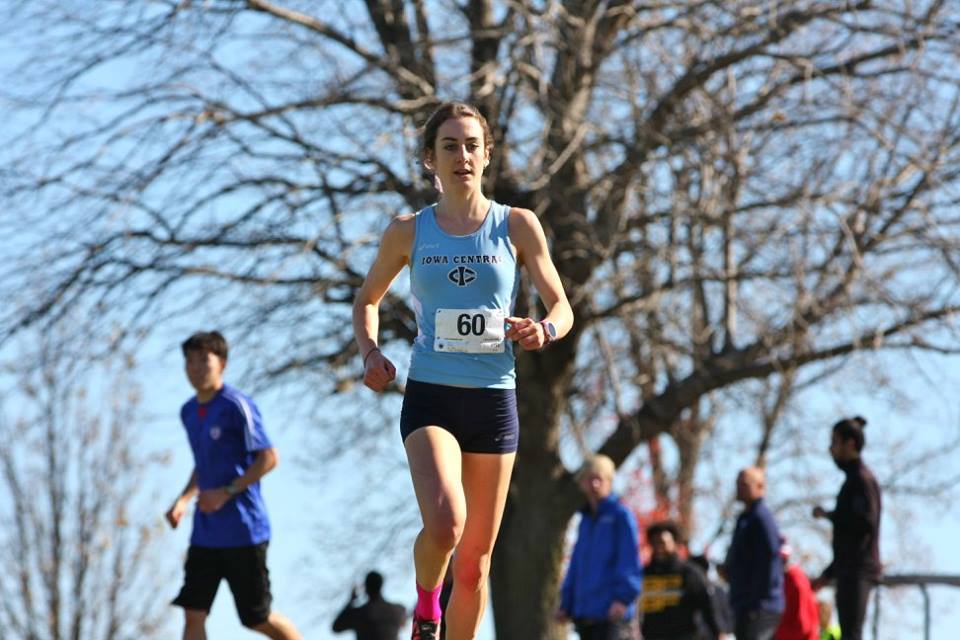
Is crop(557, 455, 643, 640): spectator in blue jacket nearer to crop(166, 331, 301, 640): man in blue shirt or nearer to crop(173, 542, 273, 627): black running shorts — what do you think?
crop(166, 331, 301, 640): man in blue shirt

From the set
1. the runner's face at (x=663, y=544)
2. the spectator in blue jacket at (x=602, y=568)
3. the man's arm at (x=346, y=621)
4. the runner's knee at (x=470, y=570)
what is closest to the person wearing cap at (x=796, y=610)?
the runner's face at (x=663, y=544)

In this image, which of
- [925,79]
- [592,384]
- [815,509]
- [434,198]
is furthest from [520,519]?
[815,509]

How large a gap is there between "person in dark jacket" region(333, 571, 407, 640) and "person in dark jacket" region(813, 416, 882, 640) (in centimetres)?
351

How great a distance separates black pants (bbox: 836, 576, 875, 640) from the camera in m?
9.96

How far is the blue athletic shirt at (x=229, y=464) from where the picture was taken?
8484 mm

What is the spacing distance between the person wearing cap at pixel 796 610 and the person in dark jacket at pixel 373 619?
270 cm

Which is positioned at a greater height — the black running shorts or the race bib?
the race bib

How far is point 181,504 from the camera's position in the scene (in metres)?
8.46

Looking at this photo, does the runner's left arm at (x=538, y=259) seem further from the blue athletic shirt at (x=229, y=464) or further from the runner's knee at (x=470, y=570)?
the blue athletic shirt at (x=229, y=464)

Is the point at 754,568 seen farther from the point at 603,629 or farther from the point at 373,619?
the point at 373,619

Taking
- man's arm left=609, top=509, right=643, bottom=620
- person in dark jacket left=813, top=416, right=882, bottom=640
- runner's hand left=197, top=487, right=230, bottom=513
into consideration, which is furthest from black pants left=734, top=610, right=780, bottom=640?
runner's hand left=197, top=487, right=230, bottom=513

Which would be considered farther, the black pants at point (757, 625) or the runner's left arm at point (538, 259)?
the black pants at point (757, 625)

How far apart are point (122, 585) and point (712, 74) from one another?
18.7 metres

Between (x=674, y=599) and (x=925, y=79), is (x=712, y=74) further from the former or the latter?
(x=674, y=599)
